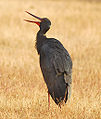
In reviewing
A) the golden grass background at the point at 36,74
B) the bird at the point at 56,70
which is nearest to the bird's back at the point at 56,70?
the bird at the point at 56,70

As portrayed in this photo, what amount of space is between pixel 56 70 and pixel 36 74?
3.20 meters

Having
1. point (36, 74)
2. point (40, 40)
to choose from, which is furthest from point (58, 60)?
point (36, 74)

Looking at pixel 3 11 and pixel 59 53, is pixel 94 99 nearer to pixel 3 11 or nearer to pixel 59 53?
pixel 59 53

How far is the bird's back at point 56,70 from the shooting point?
17.7 feet

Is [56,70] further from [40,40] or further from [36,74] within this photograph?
[36,74]

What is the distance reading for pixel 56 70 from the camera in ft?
17.9

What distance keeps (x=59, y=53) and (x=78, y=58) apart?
578cm

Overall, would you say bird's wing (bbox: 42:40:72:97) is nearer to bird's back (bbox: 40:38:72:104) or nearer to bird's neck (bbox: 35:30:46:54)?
bird's back (bbox: 40:38:72:104)

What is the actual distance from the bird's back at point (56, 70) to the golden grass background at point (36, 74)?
28cm

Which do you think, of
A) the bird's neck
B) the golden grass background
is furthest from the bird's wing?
the golden grass background

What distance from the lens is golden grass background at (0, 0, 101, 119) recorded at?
568 centimetres

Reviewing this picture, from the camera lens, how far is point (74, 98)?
21.2ft

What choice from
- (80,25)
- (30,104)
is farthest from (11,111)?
(80,25)

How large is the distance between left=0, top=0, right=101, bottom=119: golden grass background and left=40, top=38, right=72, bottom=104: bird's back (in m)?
0.28
